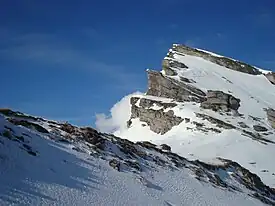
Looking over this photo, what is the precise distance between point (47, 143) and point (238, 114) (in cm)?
7011

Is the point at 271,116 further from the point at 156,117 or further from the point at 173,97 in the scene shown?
the point at 156,117

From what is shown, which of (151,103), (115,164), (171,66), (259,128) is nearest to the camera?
(115,164)

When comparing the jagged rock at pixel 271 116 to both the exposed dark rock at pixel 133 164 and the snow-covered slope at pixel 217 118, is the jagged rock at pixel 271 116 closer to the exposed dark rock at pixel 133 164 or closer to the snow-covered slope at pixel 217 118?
the snow-covered slope at pixel 217 118

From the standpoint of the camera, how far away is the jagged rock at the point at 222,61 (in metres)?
127

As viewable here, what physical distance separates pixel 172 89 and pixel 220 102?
10.8m

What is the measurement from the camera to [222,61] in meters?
127

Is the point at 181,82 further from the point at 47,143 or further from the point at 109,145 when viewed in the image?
the point at 47,143

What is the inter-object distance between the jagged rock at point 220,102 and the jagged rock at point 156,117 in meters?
7.57

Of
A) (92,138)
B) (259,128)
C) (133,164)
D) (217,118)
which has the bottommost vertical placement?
(133,164)

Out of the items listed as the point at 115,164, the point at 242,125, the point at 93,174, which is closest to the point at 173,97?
the point at 242,125

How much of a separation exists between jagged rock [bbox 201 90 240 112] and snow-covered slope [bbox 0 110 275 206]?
176ft

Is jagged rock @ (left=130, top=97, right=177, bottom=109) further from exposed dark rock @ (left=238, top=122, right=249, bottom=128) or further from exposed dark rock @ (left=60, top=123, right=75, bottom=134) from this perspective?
exposed dark rock @ (left=60, top=123, right=75, bottom=134)

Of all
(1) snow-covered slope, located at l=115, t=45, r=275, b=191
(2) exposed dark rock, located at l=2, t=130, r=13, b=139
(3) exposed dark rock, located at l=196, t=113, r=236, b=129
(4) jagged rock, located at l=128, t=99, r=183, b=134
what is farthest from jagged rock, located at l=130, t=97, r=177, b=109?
(2) exposed dark rock, located at l=2, t=130, r=13, b=139

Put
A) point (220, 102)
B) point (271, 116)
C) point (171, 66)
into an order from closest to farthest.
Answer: point (220, 102) < point (271, 116) < point (171, 66)
